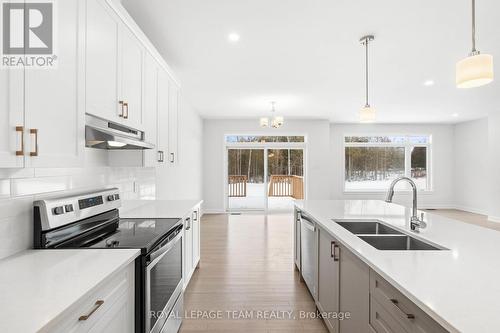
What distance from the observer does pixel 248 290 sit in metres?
2.96

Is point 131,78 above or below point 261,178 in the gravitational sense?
above

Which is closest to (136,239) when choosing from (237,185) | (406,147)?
(237,185)

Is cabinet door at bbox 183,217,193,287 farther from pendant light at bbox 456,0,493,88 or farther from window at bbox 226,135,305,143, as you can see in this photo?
window at bbox 226,135,305,143

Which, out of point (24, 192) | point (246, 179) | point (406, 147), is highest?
point (406, 147)

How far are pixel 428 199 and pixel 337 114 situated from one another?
4253mm

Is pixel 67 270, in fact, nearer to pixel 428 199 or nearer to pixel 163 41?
pixel 163 41

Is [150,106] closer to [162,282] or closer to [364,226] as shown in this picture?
[162,282]

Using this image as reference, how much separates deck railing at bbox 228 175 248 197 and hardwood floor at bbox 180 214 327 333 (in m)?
2.78

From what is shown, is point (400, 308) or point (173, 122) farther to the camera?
point (173, 122)

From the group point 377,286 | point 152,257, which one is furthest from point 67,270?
point 377,286

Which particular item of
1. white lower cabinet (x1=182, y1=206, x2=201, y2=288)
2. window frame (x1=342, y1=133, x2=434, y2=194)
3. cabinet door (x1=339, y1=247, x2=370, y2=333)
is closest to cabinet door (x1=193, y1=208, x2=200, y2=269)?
white lower cabinet (x1=182, y1=206, x2=201, y2=288)

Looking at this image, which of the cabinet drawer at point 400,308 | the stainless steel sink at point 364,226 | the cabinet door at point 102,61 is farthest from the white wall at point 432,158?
the cabinet door at point 102,61

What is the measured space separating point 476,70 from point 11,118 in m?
2.47

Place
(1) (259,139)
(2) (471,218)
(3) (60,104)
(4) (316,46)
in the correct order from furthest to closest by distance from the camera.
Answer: (1) (259,139) → (2) (471,218) → (4) (316,46) → (3) (60,104)
